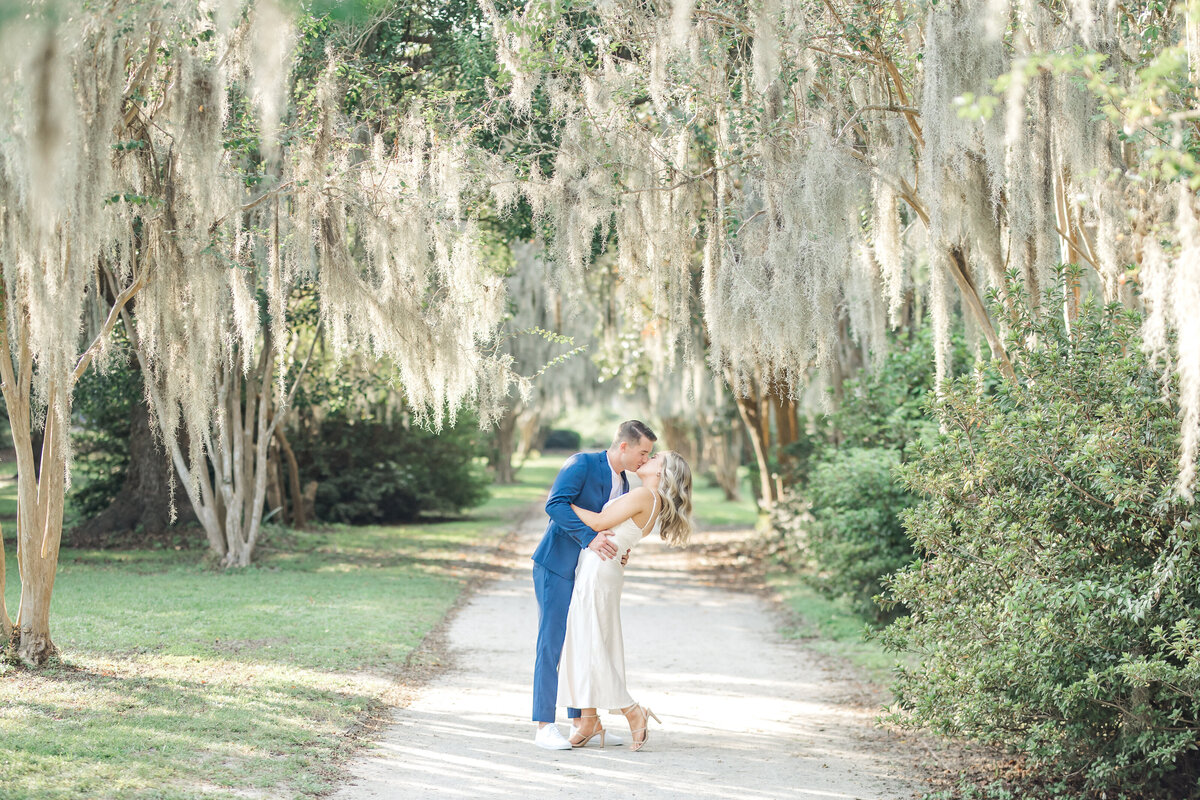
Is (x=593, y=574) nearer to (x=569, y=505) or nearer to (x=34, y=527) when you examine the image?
(x=569, y=505)

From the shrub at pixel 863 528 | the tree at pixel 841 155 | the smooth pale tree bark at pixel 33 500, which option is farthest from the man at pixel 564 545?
the shrub at pixel 863 528

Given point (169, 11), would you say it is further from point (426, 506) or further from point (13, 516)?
point (426, 506)

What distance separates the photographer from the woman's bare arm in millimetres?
5172

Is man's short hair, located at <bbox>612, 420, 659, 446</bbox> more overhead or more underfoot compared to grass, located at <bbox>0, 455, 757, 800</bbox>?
more overhead

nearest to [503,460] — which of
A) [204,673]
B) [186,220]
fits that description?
[204,673]

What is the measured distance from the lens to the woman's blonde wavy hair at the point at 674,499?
205 inches

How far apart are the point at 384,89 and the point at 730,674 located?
19.9 ft

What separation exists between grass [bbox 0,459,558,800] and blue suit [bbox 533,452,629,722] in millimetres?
1037

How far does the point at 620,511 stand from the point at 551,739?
3.85 feet

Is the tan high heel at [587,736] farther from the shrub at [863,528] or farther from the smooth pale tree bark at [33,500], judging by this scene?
the shrub at [863,528]

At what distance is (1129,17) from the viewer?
217 inches

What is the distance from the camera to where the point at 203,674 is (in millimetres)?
6234

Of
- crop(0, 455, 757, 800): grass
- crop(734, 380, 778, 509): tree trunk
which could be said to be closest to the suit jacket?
crop(0, 455, 757, 800): grass

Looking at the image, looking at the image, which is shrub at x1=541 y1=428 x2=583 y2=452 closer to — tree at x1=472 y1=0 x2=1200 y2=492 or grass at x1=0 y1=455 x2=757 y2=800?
grass at x1=0 y1=455 x2=757 y2=800
